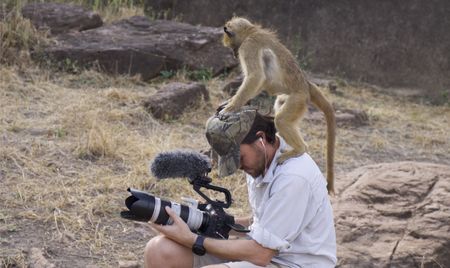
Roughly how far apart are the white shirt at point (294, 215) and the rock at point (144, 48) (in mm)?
5877

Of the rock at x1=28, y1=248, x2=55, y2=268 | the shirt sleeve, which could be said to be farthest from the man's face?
the rock at x1=28, y1=248, x2=55, y2=268

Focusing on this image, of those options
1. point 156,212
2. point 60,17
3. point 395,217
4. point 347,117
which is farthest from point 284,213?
point 60,17

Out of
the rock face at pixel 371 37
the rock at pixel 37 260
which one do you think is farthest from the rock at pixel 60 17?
the rock at pixel 37 260

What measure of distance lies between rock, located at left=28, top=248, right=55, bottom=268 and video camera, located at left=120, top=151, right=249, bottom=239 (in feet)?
4.80

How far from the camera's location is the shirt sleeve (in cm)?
356

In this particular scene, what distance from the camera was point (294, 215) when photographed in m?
3.56

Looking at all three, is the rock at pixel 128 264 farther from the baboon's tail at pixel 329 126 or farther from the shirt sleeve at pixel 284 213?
the shirt sleeve at pixel 284 213

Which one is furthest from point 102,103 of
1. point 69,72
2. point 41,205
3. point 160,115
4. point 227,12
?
point 227,12

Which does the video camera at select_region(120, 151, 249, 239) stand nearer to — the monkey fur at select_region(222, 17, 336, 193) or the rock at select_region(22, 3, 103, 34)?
the monkey fur at select_region(222, 17, 336, 193)

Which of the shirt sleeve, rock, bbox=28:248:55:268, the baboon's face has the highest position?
the baboon's face

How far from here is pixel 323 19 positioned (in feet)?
36.1

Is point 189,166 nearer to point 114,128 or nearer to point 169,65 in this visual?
point 114,128

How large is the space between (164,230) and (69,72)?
5.88 metres

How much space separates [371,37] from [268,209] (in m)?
→ 7.69
